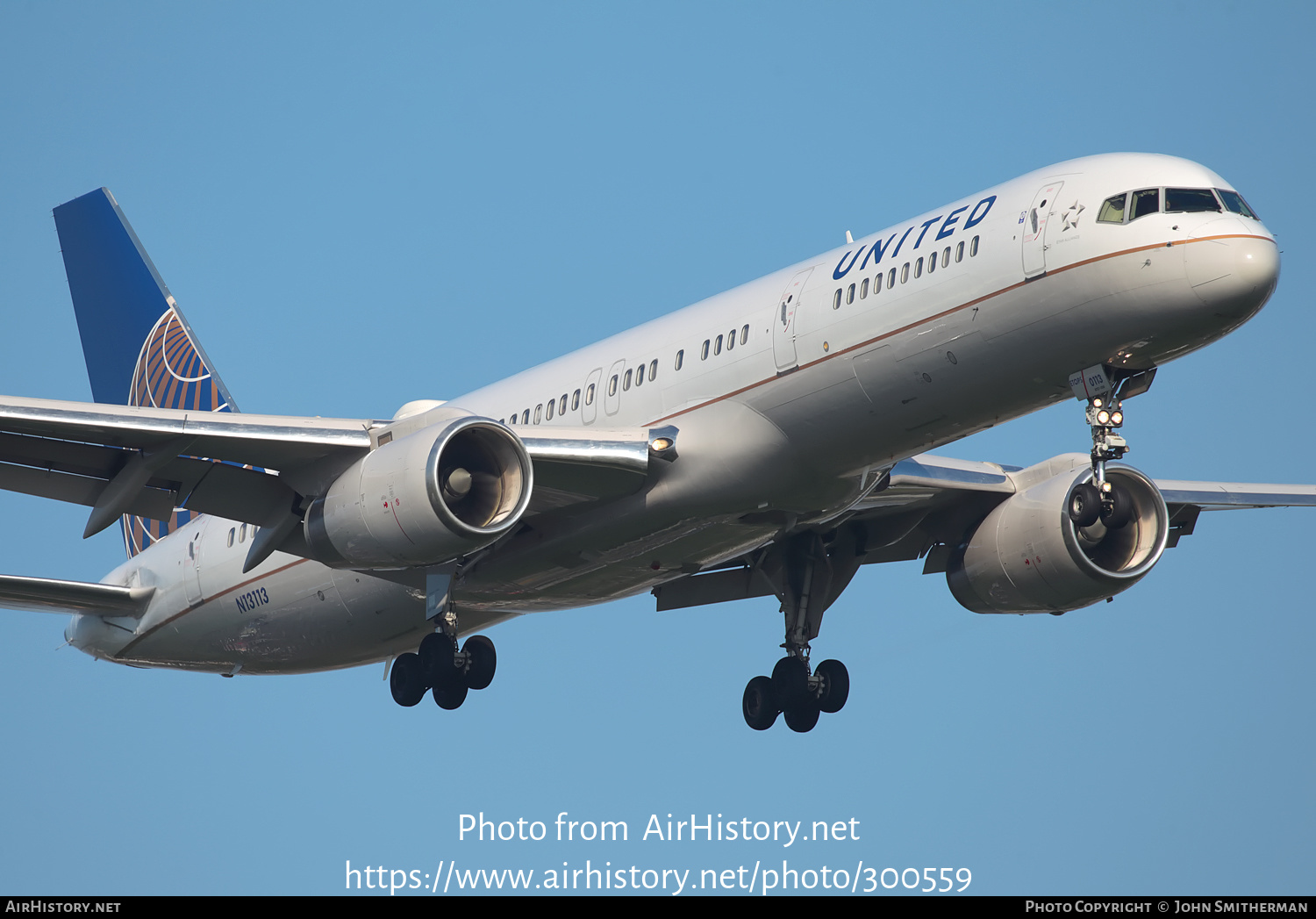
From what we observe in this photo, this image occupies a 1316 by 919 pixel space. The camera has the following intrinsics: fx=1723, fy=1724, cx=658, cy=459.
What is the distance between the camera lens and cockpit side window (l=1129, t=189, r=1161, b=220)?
22.5 meters

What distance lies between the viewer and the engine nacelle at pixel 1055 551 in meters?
29.5

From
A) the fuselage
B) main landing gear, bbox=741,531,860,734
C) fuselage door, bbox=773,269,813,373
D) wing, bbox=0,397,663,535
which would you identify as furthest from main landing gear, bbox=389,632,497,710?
fuselage door, bbox=773,269,813,373

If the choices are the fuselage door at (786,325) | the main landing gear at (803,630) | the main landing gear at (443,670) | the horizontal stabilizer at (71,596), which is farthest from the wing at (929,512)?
the horizontal stabilizer at (71,596)

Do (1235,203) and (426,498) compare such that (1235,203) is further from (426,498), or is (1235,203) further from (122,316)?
(122,316)

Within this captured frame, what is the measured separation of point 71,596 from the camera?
104 feet

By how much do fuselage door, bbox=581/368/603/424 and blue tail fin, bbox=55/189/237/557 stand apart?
12.9 m

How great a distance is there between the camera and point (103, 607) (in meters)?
33.0

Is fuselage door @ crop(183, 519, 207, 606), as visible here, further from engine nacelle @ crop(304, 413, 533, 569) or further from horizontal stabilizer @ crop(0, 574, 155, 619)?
engine nacelle @ crop(304, 413, 533, 569)

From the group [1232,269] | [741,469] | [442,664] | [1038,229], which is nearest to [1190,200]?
[1232,269]

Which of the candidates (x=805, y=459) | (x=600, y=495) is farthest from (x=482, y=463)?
(x=805, y=459)

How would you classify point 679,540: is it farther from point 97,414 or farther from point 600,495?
point 97,414

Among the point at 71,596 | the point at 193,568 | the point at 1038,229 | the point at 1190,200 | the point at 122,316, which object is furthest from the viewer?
the point at 122,316

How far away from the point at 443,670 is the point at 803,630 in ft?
22.5

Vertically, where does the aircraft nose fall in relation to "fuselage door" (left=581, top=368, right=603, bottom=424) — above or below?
below
